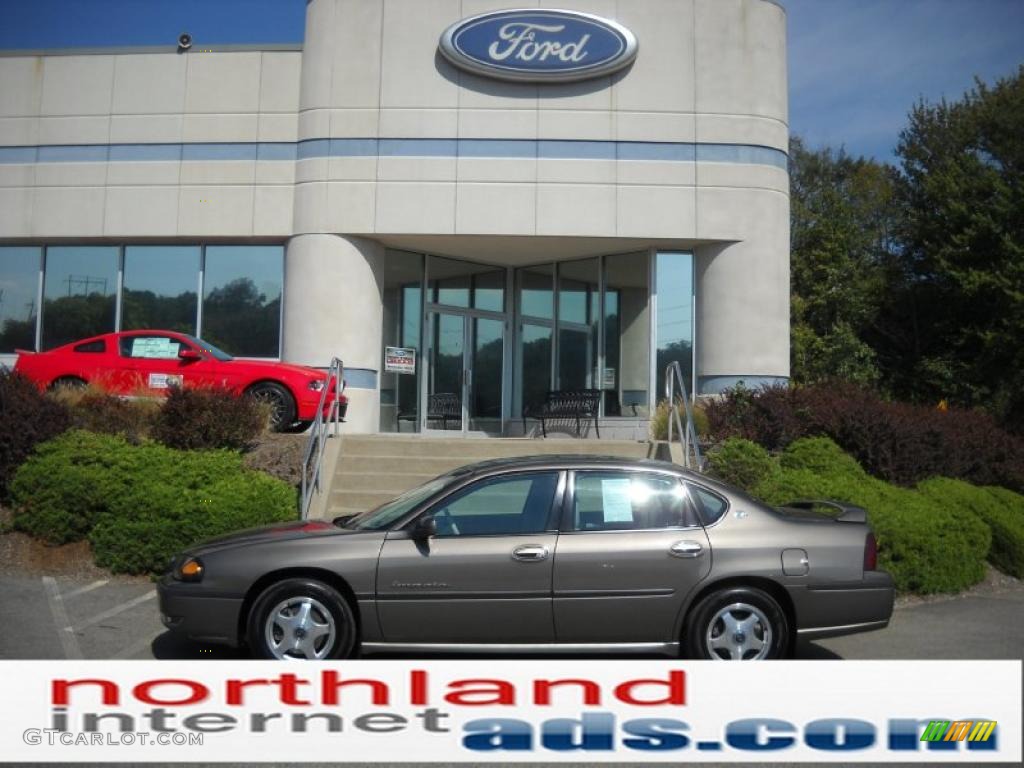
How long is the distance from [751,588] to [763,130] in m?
12.9

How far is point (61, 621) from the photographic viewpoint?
25.1 feet

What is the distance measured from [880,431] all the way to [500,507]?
24.7ft

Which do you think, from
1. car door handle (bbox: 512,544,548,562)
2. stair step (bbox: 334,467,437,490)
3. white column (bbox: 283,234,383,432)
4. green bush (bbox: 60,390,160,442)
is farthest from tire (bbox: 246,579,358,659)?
white column (bbox: 283,234,383,432)

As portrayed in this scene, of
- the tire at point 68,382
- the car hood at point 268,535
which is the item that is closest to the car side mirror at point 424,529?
the car hood at point 268,535

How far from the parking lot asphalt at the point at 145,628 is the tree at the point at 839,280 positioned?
46.3ft

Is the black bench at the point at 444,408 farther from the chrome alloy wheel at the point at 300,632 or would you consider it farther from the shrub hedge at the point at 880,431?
the chrome alloy wheel at the point at 300,632

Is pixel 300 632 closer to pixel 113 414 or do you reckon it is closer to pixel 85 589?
pixel 85 589

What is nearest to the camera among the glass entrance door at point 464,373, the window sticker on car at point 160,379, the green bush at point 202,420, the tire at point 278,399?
the green bush at point 202,420

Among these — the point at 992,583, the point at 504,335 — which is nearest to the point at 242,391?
the point at 504,335

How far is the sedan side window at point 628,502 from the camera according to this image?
6.23 meters

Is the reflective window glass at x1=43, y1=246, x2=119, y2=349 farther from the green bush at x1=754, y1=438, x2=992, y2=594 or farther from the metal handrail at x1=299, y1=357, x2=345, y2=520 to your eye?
the green bush at x1=754, y1=438, x2=992, y2=594

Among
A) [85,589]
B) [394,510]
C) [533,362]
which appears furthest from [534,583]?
[533,362]

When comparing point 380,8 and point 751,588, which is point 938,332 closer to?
point 380,8

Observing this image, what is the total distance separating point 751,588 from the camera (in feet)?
20.1
